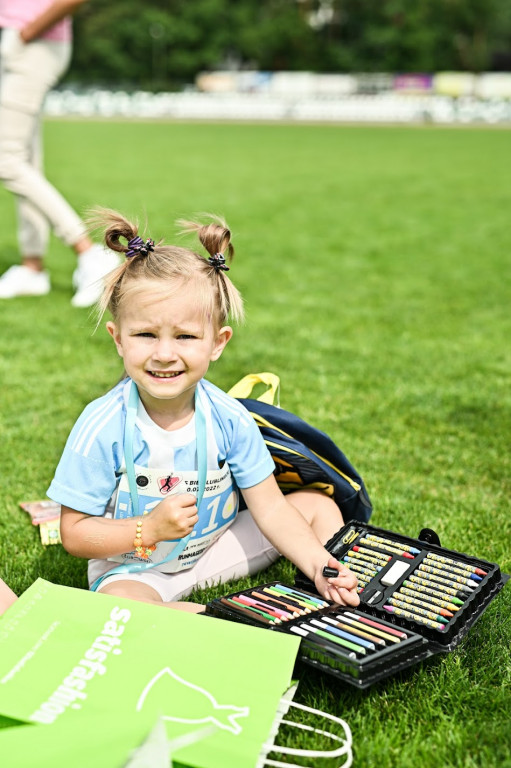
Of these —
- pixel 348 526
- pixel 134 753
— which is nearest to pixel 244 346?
pixel 348 526

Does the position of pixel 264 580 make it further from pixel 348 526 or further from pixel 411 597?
pixel 411 597

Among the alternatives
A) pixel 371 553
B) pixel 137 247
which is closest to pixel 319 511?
pixel 371 553

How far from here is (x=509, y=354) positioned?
188 inches

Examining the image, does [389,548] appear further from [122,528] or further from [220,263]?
[220,263]

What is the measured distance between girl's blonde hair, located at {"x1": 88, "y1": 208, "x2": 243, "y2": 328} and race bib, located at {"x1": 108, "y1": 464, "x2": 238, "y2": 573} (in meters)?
0.40

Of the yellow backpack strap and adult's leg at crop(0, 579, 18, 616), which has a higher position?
Result: the yellow backpack strap

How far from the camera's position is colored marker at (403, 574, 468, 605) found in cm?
214

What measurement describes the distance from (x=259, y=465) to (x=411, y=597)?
1.68ft

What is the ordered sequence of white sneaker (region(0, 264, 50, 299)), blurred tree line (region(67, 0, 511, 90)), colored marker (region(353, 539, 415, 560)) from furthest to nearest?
blurred tree line (region(67, 0, 511, 90))
white sneaker (region(0, 264, 50, 299))
colored marker (region(353, 539, 415, 560))

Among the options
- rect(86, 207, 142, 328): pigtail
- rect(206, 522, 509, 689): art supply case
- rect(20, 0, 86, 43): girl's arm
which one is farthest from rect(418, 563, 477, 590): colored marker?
rect(20, 0, 86, 43): girl's arm

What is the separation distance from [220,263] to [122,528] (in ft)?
2.26

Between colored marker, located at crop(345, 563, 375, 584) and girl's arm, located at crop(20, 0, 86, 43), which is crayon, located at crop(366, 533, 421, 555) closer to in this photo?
colored marker, located at crop(345, 563, 375, 584)

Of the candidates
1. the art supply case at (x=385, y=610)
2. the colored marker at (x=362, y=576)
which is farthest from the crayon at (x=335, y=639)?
the colored marker at (x=362, y=576)

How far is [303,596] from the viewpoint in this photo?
83.7 inches
